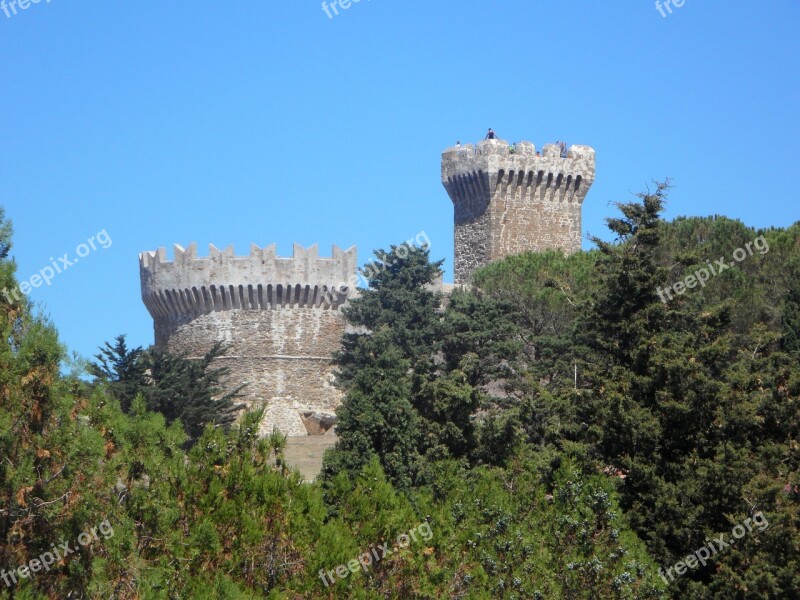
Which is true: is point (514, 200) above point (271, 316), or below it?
above

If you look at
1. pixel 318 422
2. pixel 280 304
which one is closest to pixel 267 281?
pixel 280 304

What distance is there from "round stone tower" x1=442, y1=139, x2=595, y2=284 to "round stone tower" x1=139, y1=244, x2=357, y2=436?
17.4 ft

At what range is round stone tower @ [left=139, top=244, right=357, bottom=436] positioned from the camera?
52562 mm

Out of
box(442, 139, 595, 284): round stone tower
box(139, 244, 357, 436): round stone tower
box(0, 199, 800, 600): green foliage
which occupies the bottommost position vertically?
box(0, 199, 800, 600): green foliage

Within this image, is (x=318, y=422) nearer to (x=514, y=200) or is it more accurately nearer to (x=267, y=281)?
(x=267, y=281)

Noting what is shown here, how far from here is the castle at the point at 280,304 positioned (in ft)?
172

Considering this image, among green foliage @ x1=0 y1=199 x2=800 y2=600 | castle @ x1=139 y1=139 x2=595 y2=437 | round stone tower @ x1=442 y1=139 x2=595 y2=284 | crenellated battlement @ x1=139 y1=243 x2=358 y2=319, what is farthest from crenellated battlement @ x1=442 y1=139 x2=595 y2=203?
green foliage @ x1=0 y1=199 x2=800 y2=600

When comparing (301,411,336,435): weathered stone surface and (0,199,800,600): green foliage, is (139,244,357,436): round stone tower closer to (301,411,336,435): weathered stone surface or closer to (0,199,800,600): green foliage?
(301,411,336,435): weathered stone surface

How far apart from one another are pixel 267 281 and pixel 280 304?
0.84 m

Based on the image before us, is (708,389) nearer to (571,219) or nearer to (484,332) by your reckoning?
(484,332)

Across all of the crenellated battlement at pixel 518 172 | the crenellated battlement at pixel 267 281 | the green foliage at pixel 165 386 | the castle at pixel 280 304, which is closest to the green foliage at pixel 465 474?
the green foliage at pixel 165 386

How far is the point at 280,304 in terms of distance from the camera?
53.5m

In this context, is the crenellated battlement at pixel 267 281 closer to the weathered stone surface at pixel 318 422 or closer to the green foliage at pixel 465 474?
the weathered stone surface at pixel 318 422

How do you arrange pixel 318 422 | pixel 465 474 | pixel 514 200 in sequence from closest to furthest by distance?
pixel 465 474 < pixel 318 422 < pixel 514 200
